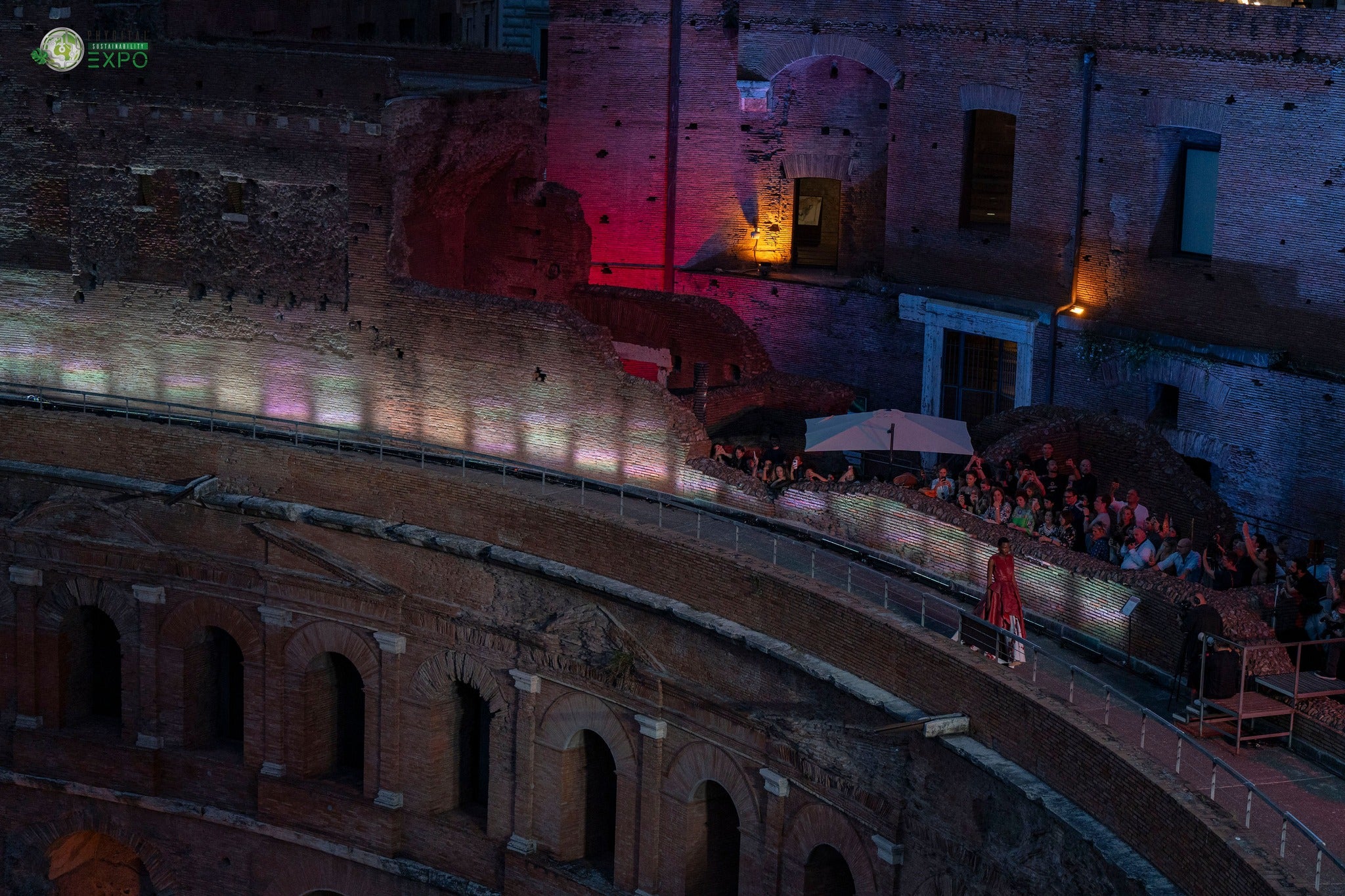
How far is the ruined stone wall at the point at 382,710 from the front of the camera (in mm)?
19812

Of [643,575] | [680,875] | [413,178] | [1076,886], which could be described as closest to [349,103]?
[413,178]

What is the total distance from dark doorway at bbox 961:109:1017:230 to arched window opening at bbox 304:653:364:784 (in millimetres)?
9252

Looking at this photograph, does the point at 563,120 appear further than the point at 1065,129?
Yes

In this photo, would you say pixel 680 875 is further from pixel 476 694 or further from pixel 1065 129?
pixel 1065 129

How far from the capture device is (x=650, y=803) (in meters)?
21.4

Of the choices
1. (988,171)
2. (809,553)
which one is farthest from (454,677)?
(988,171)

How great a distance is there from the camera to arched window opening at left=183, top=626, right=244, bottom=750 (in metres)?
25.4

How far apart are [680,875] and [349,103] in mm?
9343

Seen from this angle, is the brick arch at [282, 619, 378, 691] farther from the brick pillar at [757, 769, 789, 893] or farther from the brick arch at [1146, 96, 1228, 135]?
the brick arch at [1146, 96, 1228, 135]

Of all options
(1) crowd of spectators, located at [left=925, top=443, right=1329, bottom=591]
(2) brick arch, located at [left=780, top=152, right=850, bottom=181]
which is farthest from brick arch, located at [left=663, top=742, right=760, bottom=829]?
(2) brick arch, located at [left=780, top=152, right=850, bottom=181]

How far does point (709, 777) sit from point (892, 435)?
3944 millimetres

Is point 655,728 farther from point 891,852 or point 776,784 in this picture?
point 891,852

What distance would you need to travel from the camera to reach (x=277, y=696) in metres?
24.7

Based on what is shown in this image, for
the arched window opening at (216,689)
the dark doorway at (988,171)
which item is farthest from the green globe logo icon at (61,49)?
the dark doorway at (988,171)
